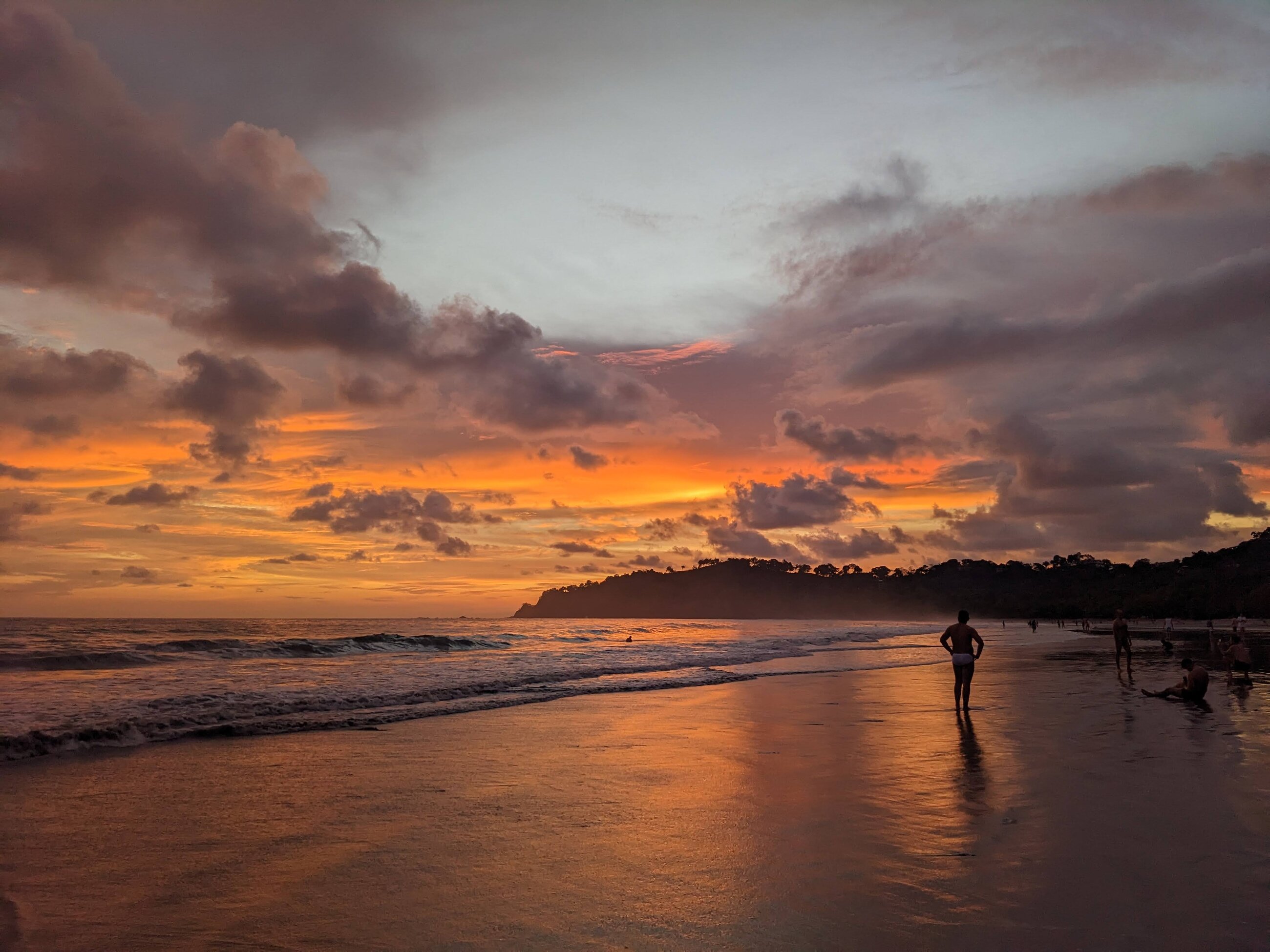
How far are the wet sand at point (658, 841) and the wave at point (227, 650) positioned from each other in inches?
996

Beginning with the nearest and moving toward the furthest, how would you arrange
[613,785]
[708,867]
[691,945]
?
[691,945] → [708,867] → [613,785]

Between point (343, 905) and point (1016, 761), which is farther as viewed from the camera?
point (1016, 761)

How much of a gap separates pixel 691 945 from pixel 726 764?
655 centimetres

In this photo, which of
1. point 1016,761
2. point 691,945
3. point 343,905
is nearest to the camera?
point 691,945

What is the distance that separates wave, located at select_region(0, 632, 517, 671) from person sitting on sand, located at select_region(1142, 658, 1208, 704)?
35.8 m

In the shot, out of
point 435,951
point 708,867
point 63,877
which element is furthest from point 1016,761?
point 63,877

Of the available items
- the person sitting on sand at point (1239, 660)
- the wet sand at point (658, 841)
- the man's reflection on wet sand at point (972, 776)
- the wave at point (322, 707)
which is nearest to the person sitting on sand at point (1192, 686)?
the wet sand at point (658, 841)

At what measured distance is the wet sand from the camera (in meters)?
5.63

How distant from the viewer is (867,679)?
87.4 ft

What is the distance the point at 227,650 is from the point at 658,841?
43513 mm

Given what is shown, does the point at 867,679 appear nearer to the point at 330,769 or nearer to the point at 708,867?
the point at 330,769

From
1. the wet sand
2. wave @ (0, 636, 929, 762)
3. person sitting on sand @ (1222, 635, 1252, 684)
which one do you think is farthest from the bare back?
wave @ (0, 636, 929, 762)

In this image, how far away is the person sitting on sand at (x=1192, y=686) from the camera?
668 inches

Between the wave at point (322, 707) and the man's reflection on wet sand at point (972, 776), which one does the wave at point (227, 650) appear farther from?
the man's reflection on wet sand at point (972, 776)
